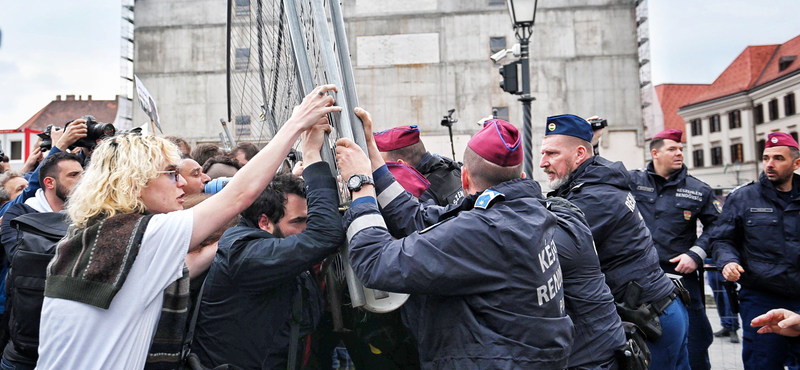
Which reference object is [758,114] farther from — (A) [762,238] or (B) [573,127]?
(B) [573,127]

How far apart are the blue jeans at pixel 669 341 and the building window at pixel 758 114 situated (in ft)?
175

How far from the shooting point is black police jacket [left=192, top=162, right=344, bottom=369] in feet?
7.50

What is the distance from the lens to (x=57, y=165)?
3887 mm

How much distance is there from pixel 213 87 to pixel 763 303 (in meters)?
27.4

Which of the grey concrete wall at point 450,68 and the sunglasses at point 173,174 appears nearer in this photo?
the sunglasses at point 173,174

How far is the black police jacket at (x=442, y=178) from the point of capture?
4.01 m

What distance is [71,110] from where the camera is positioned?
56.2m

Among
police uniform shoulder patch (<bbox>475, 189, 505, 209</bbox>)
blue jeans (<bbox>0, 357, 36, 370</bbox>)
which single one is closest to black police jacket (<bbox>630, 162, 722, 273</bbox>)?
police uniform shoulder patch (<bbox>475, 189, 505, 209</bbox>)

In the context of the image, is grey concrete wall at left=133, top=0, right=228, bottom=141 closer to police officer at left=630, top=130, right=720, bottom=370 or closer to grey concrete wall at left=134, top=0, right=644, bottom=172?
grey concrete wall at left=134, top=0, right=644, bottom=172

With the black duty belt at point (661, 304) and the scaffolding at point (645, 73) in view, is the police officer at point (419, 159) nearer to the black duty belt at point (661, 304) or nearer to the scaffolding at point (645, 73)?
the black duty belt at point (661, 304)

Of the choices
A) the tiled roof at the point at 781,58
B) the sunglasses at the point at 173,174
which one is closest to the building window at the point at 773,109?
the tiled roof at the point at 781,58

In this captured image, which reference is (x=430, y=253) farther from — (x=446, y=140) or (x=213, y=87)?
(x=213, y=87)

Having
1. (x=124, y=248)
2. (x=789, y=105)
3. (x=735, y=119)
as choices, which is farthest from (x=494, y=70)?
(x=735, y=119)

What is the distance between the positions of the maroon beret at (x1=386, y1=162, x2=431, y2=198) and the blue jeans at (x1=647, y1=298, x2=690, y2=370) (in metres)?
1.67
